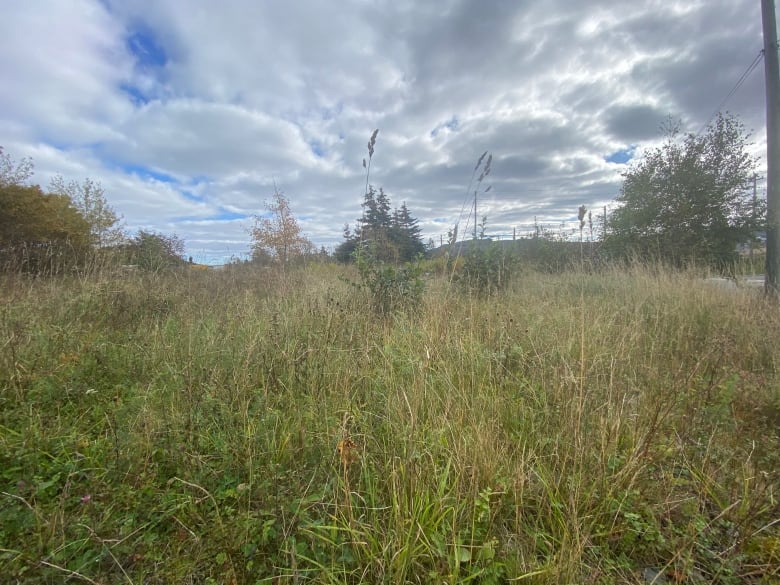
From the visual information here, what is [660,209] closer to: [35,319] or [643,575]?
[643,575]

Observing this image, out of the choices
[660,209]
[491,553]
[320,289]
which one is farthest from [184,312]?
[660,209]

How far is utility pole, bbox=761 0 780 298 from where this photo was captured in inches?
183

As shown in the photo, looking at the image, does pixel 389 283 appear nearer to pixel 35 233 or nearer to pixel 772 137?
pixel 772 137

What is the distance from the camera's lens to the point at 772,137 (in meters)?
4.69

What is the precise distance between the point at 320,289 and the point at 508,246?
181 inches

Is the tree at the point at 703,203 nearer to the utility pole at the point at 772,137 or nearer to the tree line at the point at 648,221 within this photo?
the tree line at the point at 648,221

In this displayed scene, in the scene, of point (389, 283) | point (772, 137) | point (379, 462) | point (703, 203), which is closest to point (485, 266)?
point (389, 283)

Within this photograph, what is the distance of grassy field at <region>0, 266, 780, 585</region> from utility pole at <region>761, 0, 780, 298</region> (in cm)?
317

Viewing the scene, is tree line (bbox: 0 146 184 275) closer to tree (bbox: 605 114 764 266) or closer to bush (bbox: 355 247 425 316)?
bush (bbox: 355 247 425 316)

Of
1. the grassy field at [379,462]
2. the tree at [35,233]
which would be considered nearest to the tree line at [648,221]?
the tree at [35,233]

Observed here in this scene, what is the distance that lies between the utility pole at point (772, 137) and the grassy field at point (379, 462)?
317cm

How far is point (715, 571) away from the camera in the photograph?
113 cm

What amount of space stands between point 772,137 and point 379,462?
756cm

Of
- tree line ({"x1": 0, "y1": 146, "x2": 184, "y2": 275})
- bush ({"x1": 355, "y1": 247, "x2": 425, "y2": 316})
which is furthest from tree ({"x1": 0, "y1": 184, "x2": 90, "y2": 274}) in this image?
bush ({"x1": 355, "y1": 247, "x2": 425, "y2": 316})
